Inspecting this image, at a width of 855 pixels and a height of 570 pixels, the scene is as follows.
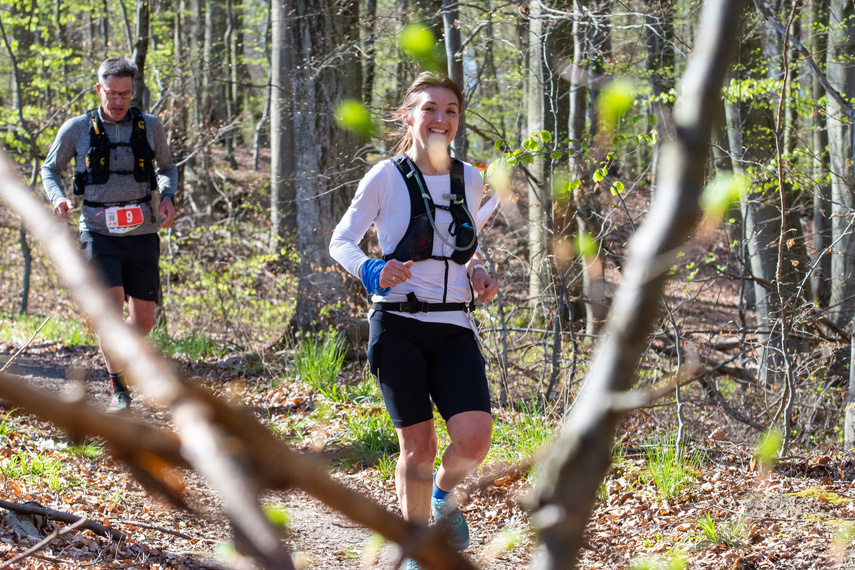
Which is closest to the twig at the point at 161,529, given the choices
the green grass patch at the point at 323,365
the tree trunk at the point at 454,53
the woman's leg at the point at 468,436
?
the woman's leg at the point at 468,436

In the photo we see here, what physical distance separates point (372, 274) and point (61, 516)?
1.78 meters

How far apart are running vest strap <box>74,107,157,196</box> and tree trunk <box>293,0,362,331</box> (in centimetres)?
244

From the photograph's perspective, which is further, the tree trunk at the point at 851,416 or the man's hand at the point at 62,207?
the tree trunk at the point at 851,416

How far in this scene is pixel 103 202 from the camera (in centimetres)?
525

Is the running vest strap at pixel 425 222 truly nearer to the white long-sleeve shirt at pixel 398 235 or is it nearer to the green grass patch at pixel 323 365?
the white long-sleeve shirt at pixel 398 235

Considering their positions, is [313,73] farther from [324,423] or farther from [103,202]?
[324,423]

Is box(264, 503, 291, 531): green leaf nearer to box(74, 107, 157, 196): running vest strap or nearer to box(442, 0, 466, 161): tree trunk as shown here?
box(74, 107, 157, 196): running vest strap

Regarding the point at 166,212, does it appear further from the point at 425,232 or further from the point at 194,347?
the point at 194,347

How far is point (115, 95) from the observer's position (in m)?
5.12

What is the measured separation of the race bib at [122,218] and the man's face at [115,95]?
635 mm

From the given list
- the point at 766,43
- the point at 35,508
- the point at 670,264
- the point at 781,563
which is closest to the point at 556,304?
the point at 781,563

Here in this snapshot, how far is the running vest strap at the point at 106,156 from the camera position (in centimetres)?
518

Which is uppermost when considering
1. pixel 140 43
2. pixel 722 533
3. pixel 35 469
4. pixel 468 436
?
pixel 140 43

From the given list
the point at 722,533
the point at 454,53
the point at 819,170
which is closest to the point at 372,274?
the point at 722,533
